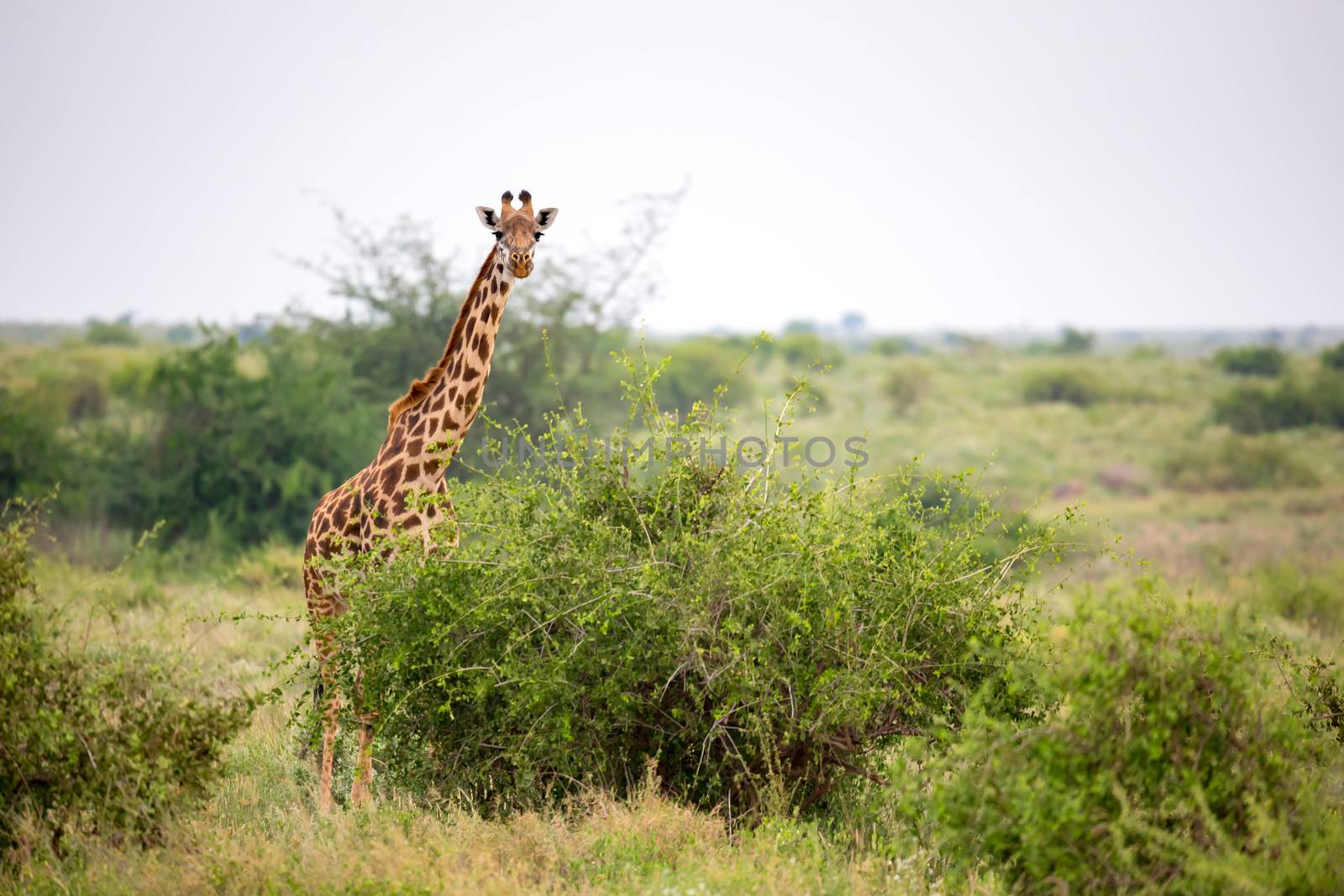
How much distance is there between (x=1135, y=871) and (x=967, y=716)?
747 mm

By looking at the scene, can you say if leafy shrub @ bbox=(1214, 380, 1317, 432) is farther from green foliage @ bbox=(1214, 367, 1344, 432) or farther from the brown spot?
the brown spot

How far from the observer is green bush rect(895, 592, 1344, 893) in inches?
169

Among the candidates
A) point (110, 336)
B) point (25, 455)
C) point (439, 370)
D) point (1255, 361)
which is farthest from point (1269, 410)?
point (110, 336)

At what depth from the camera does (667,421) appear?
6.00m

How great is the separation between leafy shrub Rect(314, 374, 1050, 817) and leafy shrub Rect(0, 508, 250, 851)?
82cm

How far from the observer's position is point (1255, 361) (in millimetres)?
48438

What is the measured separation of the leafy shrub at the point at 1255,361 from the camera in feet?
157

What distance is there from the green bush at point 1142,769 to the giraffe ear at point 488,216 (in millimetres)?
3433

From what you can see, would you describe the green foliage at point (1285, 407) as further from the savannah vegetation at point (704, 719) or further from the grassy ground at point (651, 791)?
the savannah vegetation at point (704, 719)

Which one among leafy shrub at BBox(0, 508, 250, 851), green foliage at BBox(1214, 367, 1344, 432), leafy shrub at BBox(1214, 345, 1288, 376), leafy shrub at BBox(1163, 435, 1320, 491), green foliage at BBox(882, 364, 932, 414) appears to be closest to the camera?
leafy shrub at BBox(0, 508, 250, 851)

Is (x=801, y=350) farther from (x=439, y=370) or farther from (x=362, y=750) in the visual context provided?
(x=362, y=750)

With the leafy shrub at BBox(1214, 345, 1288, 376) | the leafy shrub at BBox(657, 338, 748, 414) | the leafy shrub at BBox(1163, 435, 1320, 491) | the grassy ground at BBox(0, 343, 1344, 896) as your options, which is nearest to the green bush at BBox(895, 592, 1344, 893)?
the grassy ground at BBox(0, 343, 1344, 896)

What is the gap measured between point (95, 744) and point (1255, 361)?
49775 mm

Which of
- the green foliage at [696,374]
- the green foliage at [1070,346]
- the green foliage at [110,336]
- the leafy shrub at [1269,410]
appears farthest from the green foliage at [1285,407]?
the green foliage at [110,336]
